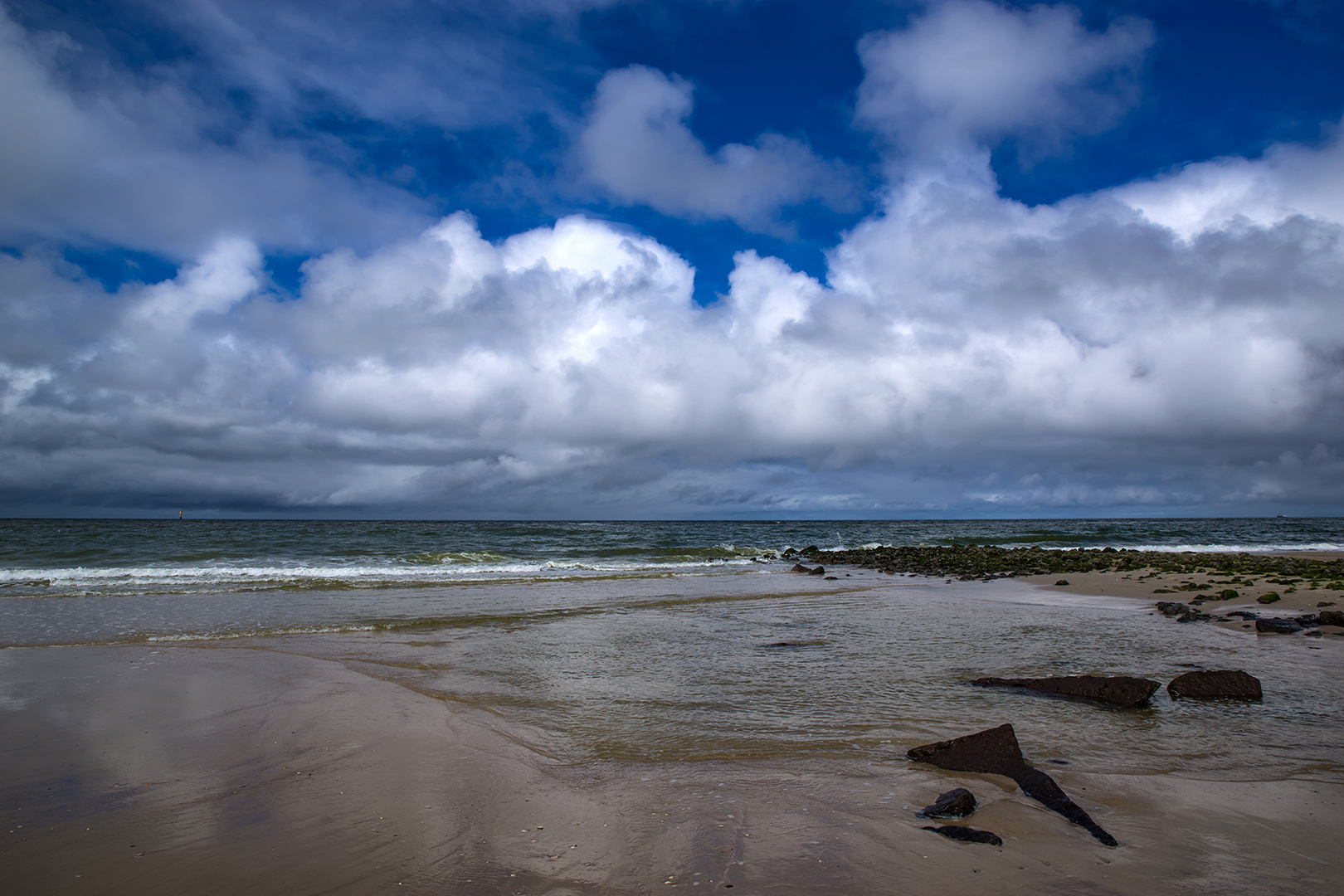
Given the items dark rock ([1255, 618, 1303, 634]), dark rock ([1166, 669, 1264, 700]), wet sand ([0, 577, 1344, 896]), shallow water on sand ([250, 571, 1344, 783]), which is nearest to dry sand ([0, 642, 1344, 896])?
wet sand ([0, 577, 1344, 896])

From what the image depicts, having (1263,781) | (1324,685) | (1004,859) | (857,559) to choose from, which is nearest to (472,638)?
(1004,859)

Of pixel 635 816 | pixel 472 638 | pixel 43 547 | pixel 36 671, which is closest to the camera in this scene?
pixel 635 816

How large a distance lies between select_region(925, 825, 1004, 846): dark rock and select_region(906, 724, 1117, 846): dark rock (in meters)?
0.82

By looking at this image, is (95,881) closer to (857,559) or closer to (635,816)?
(635,816)

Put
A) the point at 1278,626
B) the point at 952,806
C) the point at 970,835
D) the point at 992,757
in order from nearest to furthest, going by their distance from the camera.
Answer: the point at 970,835, the point at 952,806, the point at 992,757, the point at 1278,626

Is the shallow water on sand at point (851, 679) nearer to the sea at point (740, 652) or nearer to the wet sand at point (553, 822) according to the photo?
the sea at point (740, 652)

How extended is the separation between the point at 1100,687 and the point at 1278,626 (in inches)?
314

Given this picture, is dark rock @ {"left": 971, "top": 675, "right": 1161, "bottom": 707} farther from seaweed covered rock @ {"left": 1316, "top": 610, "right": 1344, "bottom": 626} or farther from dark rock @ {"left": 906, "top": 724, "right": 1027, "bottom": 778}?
seaweed covered rock @ {"left": 1316, "top": 610, "right": 1344, "bottom": 626}

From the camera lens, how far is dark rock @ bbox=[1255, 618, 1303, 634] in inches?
478

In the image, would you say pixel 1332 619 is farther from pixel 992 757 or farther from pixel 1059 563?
pixel 1059 563

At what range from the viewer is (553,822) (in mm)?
4715

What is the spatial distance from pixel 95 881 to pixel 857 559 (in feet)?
121

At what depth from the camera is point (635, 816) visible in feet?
15.6

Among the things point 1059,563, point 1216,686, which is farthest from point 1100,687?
point 1059,563
